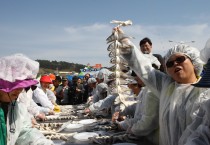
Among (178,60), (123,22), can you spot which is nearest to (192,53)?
(178,60)

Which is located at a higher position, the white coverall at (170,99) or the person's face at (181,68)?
the person's face at (181,68)

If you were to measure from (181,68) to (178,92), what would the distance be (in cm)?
17

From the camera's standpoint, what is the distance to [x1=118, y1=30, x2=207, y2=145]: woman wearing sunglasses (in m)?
2.05

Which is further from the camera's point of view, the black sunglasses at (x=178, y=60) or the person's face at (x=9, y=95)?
the black sunglasses at (x=178, y=60)

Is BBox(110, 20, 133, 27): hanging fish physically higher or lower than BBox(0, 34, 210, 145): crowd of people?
higher

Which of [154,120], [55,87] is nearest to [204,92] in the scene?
[154,120]

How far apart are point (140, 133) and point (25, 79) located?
1.37 meters

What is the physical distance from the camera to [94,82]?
7.79 meters

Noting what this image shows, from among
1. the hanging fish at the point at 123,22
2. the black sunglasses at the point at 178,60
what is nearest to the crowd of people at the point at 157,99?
the black sunglasses at the point at 178,60

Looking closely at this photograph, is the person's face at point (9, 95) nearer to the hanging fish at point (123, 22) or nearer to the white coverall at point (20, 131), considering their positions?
the white coverall at point (20, 131)

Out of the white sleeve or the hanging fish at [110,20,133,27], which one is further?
the hanging fish at [110,20,133,27]

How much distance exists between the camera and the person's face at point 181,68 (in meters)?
2.13

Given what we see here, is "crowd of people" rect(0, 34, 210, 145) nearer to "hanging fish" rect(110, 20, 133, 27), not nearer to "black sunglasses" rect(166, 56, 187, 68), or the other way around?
"black sunglasses" rect(166, 56, 187, 68)

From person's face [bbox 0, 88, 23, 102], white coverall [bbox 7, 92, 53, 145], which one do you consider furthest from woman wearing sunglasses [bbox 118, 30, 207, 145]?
person's face [bbox 0, 88, 23, 102]
